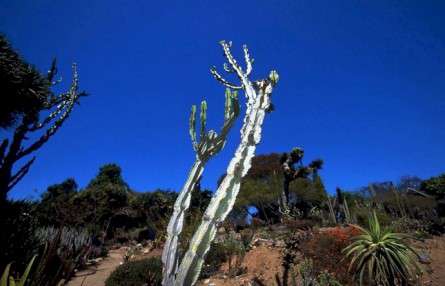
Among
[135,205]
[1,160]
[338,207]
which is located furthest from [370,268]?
[135,205]

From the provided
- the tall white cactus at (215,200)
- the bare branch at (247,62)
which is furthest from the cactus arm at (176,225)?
the bare branch at (247,62)

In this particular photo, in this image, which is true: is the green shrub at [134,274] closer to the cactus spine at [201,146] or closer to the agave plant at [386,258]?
the cactus spine at [201,146]

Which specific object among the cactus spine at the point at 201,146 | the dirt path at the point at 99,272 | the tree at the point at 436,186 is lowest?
the dirt path at the point at 99,272

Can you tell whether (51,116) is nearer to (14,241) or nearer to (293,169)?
(14,241)

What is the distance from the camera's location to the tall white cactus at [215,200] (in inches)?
143

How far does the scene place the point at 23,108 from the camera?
789 centimetres

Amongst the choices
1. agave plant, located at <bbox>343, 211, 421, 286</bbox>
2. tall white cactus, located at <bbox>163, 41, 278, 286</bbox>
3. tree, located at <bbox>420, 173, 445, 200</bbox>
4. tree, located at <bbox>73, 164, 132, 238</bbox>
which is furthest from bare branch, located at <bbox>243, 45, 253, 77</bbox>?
tree, located at <bbox>420, 173, 445, 200</bbox>

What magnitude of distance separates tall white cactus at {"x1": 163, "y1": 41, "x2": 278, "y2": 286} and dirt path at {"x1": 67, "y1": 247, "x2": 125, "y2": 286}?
3700mm

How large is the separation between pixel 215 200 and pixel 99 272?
26.4 feet

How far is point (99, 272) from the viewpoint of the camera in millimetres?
9859

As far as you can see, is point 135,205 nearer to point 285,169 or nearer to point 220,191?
point 285,169

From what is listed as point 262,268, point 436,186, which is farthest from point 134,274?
point 436,186

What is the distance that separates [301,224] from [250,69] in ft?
26.9

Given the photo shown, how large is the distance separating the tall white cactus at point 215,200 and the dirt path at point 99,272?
370 cm
